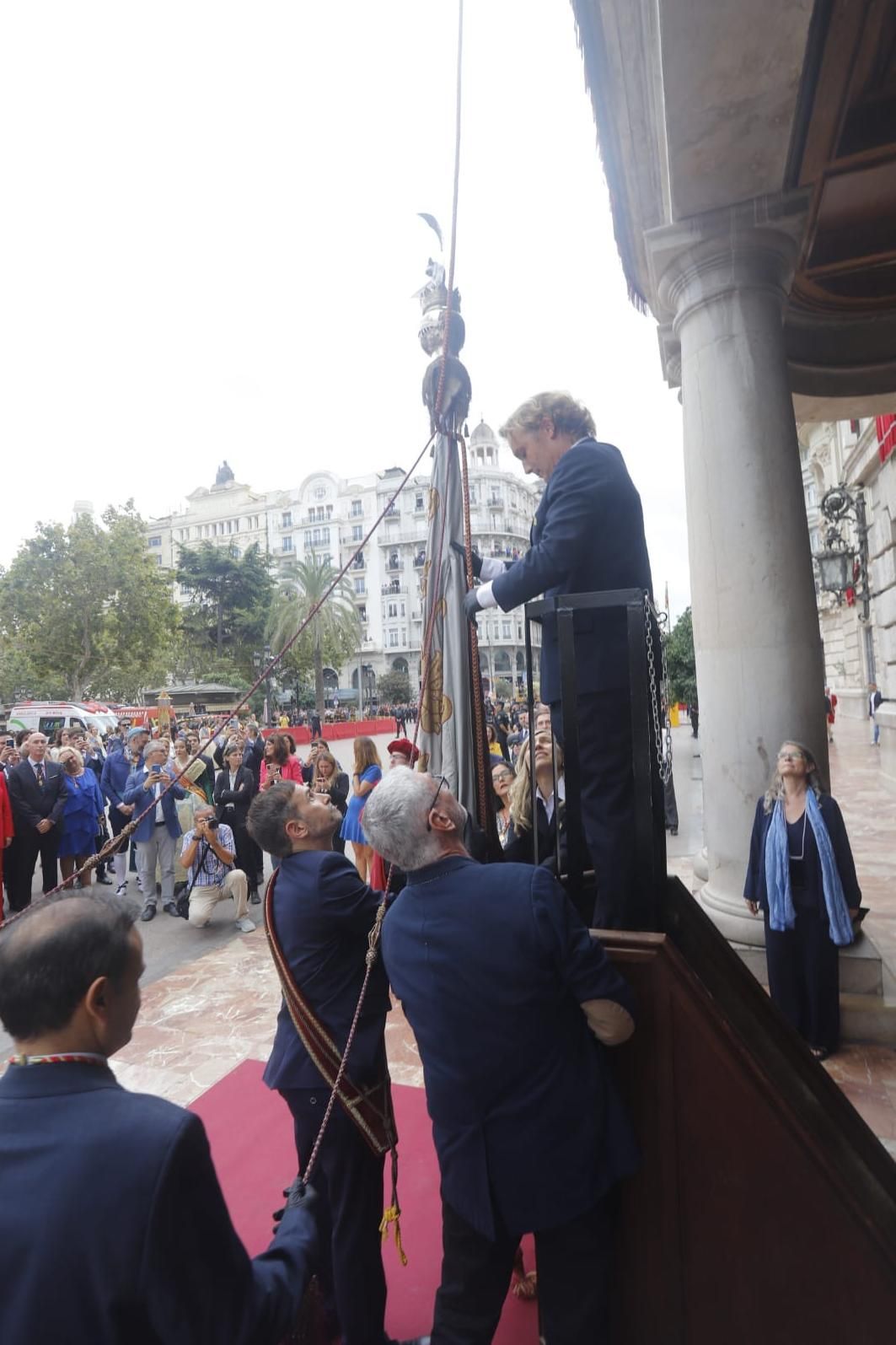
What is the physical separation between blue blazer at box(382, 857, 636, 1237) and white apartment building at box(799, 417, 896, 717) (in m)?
8.38

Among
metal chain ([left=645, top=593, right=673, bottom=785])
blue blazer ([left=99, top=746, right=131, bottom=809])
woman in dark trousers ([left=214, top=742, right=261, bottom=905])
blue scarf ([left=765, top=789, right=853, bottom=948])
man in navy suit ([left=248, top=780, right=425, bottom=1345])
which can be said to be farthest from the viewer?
blue blazer ([left=99, top=746, right=131, bottom=809])

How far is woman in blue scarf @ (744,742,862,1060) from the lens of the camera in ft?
12.7

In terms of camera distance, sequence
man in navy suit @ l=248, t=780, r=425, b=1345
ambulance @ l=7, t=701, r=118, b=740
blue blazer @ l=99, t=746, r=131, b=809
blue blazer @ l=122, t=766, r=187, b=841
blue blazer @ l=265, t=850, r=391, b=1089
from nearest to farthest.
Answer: man in navy suit @ l=248, t=780, r=425, b=1345, blue blazer @ l=265, t=850, r=391, b=1089, blue blazer @ l=122, t=766, r=187, b=841, blue blazer @ l=99, t=746, r=131, b=809, ambulance @ l=7, t=701, r=118, b=740

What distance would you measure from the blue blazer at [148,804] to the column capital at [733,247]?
21.2 feet

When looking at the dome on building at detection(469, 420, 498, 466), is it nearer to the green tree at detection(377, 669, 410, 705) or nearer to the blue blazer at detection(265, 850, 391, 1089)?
the green tree at detection(377, 669, 410, 705)

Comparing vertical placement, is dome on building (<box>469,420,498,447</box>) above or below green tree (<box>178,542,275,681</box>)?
above

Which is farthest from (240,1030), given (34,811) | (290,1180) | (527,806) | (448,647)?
(34,811)

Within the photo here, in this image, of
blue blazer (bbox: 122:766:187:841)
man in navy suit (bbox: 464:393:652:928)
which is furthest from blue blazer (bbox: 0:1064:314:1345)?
blue blazer (bbox: 122:766:187:841)

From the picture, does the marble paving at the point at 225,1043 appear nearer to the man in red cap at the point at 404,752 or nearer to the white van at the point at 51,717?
the man in red cap at the point at 404,752

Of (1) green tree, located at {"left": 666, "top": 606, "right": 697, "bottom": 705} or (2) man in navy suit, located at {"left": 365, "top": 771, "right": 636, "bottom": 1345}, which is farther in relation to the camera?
(1) green tree, located at {"left": 666, "top": 606, "right": 697, "bottom": 705}

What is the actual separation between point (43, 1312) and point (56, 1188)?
0.49 ft

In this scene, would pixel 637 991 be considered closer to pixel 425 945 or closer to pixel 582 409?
pixel 425 945

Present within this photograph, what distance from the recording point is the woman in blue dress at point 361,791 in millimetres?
6488

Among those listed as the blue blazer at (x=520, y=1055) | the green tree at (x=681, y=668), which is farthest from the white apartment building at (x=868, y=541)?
the blue blazer at (x=520, y=1055)
